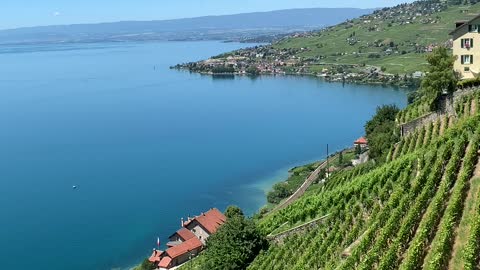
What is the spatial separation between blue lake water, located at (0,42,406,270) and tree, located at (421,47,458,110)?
24.5 meters

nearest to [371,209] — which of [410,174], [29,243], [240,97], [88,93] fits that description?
[410,174]

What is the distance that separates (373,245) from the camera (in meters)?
17.1

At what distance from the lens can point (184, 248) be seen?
131 feet

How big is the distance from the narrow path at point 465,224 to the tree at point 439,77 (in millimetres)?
12541

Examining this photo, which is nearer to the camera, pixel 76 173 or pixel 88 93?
pixel 76 173

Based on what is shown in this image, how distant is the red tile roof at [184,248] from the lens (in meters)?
38.9

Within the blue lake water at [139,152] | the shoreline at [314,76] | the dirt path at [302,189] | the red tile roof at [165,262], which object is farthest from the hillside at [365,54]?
the red tile roof at [165,262]

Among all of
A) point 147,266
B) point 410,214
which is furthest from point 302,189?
point 410,214

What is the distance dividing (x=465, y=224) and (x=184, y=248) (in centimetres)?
2685

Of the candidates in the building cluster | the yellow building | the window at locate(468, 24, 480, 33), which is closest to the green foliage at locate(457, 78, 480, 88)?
the yellow building

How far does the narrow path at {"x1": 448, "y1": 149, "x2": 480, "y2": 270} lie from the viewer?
14232 mm

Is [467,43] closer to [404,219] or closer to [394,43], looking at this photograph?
[404,219]

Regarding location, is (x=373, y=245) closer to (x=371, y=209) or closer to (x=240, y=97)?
(x=371, y=209)

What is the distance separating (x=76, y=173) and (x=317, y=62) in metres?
113
